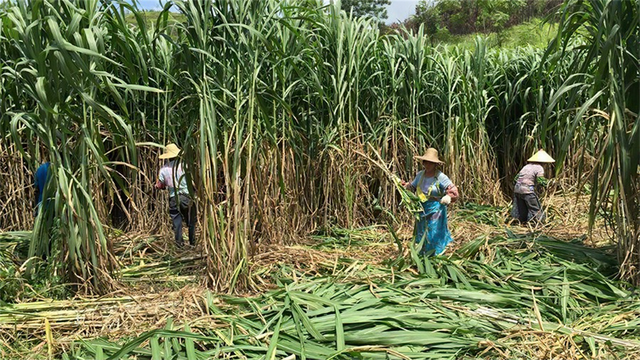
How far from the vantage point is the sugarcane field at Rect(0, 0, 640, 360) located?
2609 millimetres

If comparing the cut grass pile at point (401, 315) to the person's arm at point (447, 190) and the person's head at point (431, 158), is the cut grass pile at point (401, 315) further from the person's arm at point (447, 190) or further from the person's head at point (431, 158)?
the person's head at point (431, 158)

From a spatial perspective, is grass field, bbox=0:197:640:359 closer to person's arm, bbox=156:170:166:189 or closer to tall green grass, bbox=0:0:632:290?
tall green grass, bbox=0:0:632:290

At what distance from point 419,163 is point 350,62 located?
1.41 m

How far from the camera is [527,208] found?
5.51 meters

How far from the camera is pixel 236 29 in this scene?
3291 millimetres

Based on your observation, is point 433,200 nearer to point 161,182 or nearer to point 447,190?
point 447,190

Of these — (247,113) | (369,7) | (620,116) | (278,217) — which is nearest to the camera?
(620,116)

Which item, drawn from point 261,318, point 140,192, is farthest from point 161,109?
point 261,318

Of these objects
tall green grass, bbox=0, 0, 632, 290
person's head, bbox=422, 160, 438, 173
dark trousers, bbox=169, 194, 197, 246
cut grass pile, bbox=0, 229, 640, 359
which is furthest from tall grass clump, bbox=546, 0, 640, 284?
dark trousers, bbox=169, 194, 197, 246

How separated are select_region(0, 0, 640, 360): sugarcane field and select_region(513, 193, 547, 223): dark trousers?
3 cm

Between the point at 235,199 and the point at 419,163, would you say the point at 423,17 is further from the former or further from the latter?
the point at 235,199

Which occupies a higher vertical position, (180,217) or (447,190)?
(447,190)

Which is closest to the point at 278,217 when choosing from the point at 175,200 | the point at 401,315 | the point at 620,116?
the point at 175,200

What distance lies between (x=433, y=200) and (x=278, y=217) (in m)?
1.25
